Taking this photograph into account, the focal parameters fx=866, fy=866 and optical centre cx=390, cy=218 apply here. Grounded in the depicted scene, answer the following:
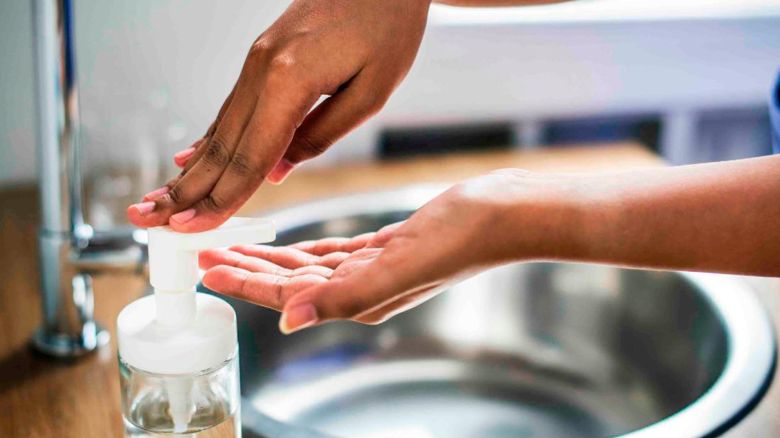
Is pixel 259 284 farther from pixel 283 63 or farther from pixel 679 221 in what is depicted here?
pixel 679 221

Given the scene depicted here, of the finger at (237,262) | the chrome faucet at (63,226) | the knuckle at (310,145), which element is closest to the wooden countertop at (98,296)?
the chrome faucet at (63,226)

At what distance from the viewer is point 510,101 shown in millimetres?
1217

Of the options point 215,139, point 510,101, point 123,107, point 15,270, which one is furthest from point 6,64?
point 510,101

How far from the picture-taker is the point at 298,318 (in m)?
0.46

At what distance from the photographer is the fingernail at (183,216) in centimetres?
53

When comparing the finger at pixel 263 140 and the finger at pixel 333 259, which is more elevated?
the finger at pixel 263 140

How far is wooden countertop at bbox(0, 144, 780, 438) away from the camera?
0.66m

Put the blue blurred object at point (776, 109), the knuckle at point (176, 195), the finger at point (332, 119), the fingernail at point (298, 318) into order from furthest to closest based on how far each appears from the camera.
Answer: the blue blurred object at point (776, 109)
the finger at point (332, 119)
the knuckle at point (176, 195)
the fingernail at point (298, 318)

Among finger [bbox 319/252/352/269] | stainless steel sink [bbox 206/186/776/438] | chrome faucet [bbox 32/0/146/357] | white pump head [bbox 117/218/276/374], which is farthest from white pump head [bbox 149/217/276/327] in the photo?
stainless steel sink [bbox 206/186/776/438]

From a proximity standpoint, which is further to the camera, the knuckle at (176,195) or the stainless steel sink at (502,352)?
the stainless steel sink at (502,352)

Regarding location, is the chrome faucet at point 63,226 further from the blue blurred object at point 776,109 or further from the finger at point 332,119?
the blue blurred object at point 776,109

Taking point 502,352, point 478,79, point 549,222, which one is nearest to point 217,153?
point 549,222

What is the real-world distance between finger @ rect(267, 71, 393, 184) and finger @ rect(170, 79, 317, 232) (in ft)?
0.20

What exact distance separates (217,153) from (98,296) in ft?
1.00
